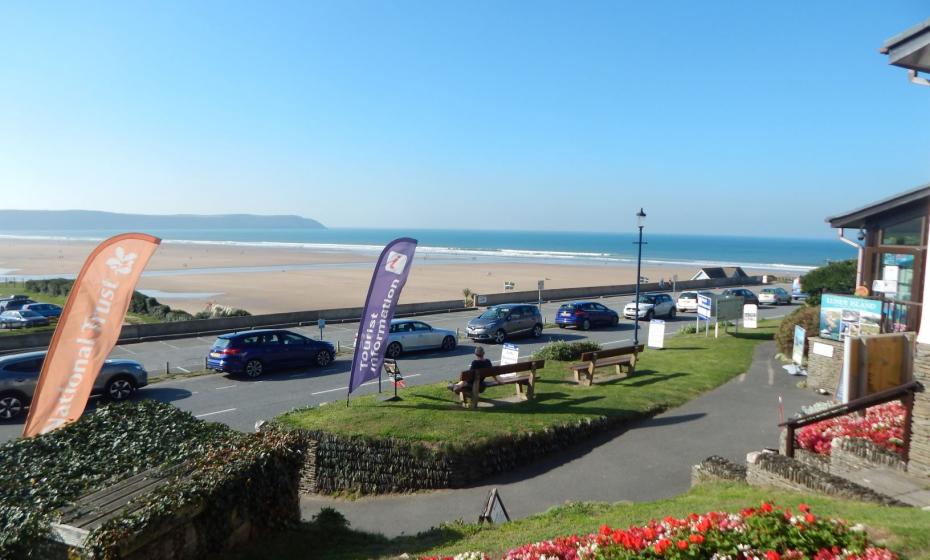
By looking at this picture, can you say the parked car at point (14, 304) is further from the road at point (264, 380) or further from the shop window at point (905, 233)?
the shop window at point (905, 233)

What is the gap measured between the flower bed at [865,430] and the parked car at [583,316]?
1915 centimetres

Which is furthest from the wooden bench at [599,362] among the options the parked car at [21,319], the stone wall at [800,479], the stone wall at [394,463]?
the parked car at [21,319]

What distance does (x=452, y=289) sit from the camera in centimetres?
5238

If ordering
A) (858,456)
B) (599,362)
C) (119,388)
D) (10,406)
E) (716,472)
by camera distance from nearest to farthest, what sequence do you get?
1. (858,456)
2. (716,472)
3. (10,406)
4. (599,362)
5. (119,388)

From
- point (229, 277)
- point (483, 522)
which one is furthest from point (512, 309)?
point (229, 277)

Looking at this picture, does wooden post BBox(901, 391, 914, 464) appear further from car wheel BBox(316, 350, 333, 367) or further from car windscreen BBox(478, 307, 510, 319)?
car windscreen BBox(478, 307, 510, 319)

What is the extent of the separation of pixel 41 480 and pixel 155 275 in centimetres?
6355

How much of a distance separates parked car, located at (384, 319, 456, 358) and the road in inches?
12.7

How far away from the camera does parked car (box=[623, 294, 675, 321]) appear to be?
106 ft

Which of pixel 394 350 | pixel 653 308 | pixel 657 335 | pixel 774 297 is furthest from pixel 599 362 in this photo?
pixel 774 297

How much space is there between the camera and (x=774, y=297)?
40.9m

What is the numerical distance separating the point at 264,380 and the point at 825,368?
14.9 metres

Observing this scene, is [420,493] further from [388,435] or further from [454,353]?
[454,353]

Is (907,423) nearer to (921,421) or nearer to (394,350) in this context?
(921,421)
